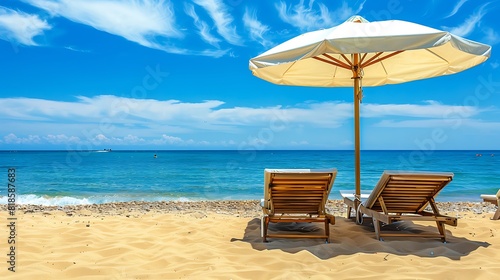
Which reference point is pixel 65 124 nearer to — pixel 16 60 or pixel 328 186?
pixel 16 60

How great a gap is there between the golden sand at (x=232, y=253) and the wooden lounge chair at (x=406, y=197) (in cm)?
26

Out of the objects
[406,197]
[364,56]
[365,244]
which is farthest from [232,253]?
[364,56]

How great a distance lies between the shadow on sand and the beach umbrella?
71 centimetres

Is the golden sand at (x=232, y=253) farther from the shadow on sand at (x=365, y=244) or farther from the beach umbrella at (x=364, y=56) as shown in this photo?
the beach umbrella at (x=364, y=56)

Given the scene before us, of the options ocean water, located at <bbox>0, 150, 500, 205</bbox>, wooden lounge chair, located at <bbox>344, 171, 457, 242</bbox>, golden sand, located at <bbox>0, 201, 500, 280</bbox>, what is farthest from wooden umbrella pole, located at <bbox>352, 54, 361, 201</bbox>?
ocean water, located at <bbox>0, 150, 500, 205</bbox>

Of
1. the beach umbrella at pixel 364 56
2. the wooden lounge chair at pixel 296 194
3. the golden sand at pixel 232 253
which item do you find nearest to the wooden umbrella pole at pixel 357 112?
the beach umbrella at pixel 364 56

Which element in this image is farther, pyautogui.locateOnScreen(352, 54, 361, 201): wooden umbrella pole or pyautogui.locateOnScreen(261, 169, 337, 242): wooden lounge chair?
pyautogui.locateOnScreen(352, 54, 361, 201): wooden umbrella pole

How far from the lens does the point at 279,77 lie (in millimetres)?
5859

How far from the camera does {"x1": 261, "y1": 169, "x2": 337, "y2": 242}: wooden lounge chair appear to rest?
4.23m

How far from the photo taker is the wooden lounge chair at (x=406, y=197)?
13.7 feet

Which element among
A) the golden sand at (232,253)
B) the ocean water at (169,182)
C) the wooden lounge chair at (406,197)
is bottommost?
the ocean water at (169,182)

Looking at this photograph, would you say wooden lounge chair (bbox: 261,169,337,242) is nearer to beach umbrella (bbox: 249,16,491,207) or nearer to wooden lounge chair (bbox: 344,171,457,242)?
wooden lounge chair (bbox: 344,171,457,242)

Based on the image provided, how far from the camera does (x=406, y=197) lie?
4488 mm

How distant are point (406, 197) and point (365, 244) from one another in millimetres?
812
